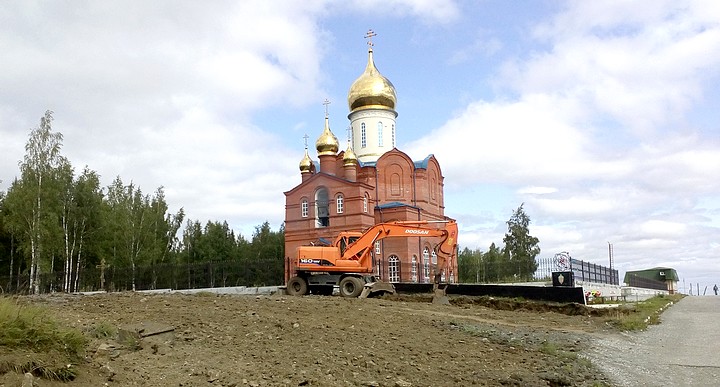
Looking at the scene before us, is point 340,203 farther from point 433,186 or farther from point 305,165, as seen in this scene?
point 433,186

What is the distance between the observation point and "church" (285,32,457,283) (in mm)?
33438

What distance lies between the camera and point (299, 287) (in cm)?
2072

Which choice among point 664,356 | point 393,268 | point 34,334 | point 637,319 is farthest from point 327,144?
point 34,334

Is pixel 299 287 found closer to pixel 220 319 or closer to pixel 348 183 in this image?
pixel 220 319

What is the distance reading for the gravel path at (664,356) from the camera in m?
8.79

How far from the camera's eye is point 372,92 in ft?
125

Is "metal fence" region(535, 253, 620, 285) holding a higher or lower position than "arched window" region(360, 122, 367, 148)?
lower

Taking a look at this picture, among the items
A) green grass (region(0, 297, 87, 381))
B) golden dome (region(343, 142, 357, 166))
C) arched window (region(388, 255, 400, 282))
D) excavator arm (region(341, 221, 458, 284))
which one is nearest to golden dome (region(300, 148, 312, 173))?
golden dome (region(343, 142, 357, 166))

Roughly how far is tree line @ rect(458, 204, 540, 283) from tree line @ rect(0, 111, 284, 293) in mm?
12572

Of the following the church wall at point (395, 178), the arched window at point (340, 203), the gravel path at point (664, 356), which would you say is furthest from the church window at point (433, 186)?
the gravel path at point (664, 356)

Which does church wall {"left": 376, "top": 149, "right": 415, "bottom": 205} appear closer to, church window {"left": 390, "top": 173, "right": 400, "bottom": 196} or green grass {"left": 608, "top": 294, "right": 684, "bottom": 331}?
church window {"left": 390, "top": 173, "right": 400, "bottom": 196}

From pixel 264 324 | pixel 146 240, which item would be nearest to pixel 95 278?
pixel 146 240

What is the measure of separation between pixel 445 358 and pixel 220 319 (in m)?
3.73

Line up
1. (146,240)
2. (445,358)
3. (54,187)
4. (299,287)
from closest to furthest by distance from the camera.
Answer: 1. (445,358)
2. (299,287)
3. (54,187)
4. (146,240)
